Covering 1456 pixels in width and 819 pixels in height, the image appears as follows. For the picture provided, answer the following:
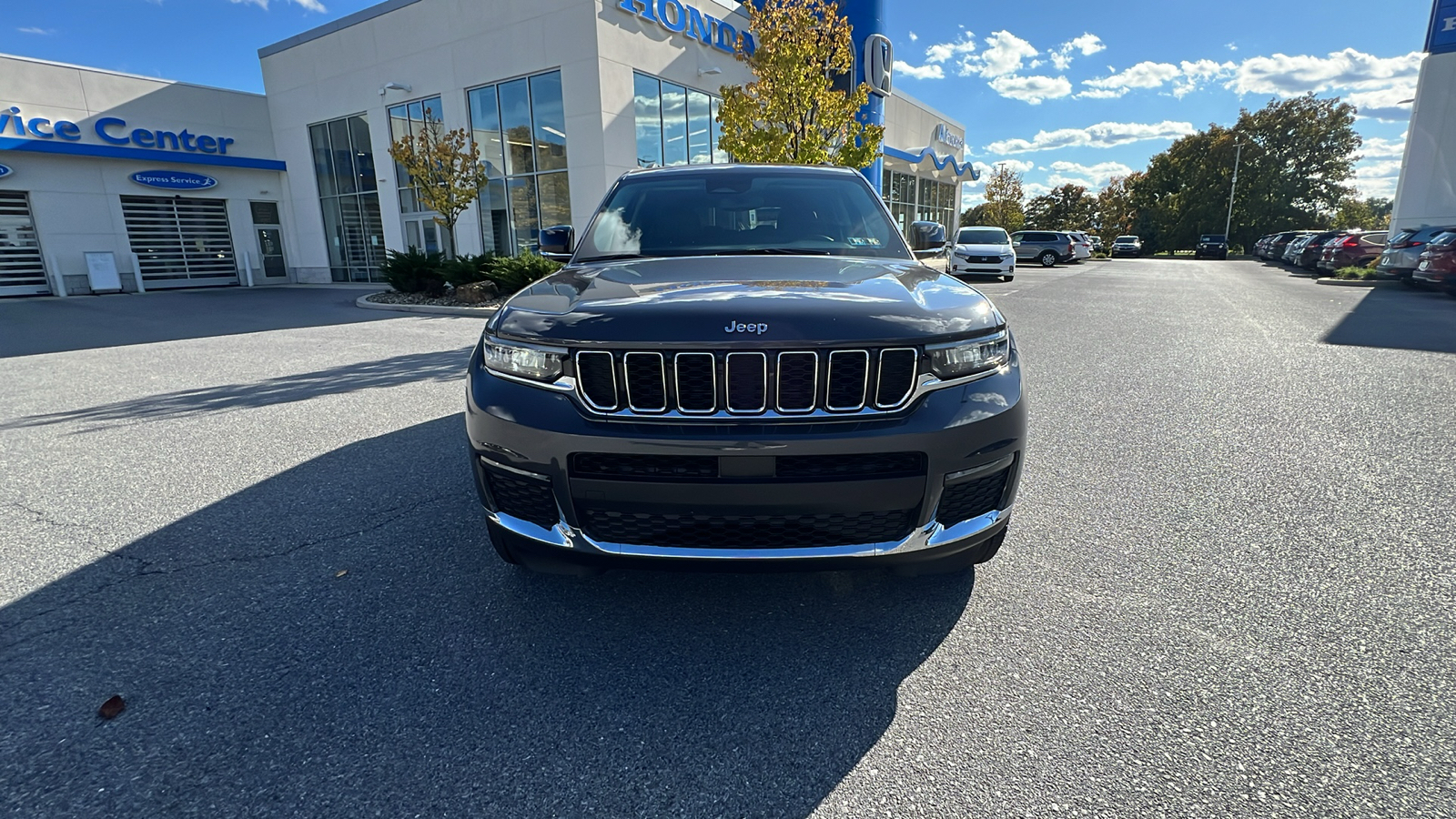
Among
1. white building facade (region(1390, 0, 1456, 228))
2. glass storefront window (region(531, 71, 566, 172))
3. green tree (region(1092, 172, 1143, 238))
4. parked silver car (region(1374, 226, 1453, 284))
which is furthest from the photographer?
green tree (region(1092, 172, 1143, 238))

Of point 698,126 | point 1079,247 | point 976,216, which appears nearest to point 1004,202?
point 976,216

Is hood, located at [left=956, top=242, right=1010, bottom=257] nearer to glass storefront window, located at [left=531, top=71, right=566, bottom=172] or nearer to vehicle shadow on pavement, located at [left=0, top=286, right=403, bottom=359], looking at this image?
glass storefront window, located at [left=531, top=71, right=566, bottom=172]

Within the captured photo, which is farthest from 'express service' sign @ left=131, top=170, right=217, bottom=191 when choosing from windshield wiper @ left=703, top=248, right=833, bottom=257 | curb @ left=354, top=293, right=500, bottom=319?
windshield wiper @ left=703, top=248, right=833, bottom=257

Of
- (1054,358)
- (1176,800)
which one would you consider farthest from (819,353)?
(1054,358)

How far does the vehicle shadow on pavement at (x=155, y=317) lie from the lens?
33.8 ft

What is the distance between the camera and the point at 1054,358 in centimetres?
757

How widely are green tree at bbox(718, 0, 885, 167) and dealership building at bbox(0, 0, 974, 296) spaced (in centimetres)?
332

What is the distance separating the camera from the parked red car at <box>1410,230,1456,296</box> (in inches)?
544

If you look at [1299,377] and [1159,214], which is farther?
[1159,214]

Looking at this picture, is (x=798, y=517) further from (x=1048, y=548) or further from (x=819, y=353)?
(x=1048, y=548)

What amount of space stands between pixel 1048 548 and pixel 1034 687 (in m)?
1.04

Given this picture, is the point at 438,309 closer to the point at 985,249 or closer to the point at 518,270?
the point at 518,270

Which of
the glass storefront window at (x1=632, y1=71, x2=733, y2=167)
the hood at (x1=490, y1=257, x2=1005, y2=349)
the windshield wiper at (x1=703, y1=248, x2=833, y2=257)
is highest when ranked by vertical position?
the glass storefront window at (x1=632, y1=71, x2=733, y2=167)

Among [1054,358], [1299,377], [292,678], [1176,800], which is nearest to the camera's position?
[1176,800]
